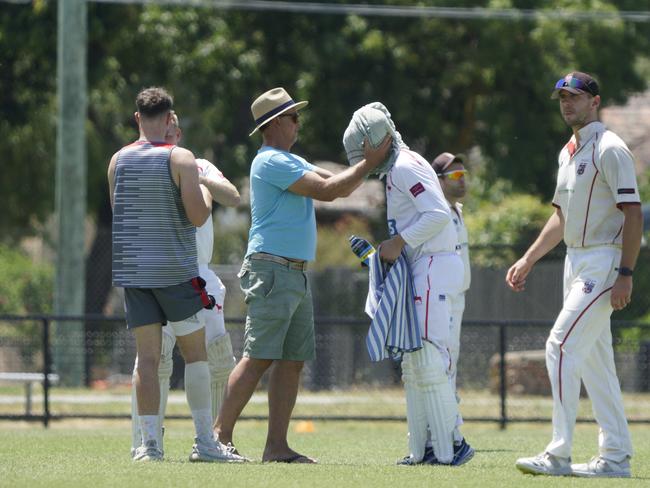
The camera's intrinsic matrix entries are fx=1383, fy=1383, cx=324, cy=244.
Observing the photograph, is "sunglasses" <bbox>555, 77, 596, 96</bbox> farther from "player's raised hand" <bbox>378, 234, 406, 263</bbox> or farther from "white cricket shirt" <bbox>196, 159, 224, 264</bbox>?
"white cricket shirt" <bbox>196, 159, 224, 264</bbox>

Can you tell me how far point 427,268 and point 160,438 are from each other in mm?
1857

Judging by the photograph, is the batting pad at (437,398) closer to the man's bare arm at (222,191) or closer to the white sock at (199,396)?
the white sock at (199,396)

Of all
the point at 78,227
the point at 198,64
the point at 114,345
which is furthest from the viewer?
the point at 198,64

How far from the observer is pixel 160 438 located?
320 inches

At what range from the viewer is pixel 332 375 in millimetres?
16516

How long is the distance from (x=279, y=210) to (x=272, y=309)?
60 cm

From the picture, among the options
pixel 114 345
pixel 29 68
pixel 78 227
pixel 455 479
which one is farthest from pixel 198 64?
pixel 455 479

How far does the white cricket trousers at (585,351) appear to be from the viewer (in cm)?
A: 754

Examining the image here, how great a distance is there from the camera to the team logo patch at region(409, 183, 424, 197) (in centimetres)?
792

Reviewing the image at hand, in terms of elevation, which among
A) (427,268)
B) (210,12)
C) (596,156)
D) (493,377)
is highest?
(210,12)

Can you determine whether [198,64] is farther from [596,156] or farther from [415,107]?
[596,156]

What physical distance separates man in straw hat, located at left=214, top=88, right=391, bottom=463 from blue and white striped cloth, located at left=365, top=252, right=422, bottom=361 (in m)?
0.56

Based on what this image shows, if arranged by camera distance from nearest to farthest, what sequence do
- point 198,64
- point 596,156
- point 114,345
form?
point 596,156 < point 114,345 < point 198,64

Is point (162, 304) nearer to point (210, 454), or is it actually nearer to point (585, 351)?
point (210, 454)
